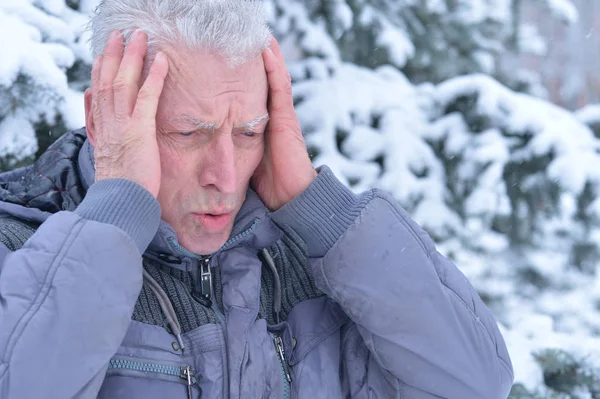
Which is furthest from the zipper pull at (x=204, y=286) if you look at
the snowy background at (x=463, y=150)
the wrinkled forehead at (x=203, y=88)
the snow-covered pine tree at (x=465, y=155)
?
the snow-covered pine tree at (x=465, y=155)

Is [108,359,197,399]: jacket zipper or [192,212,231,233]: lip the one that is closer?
[108,359,197,399]: jacket zipper

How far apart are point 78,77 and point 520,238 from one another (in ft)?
7.70

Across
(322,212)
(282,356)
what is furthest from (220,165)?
(282,356)

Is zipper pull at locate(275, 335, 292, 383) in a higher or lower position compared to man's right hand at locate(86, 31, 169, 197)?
lower

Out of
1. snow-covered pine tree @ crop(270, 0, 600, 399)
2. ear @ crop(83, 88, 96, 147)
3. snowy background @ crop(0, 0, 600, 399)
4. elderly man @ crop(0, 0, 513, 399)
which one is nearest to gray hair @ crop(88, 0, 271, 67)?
elderly man @ crop(0, 0, 513, 399)

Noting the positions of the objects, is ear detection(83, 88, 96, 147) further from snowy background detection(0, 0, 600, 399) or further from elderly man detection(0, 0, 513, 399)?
snowy background detection(0, 0, 600, 399)

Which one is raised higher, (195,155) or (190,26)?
(190,26)

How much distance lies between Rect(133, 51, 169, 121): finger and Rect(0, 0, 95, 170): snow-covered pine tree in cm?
85

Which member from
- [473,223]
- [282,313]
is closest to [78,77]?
[282,313]

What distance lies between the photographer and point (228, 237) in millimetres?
1963

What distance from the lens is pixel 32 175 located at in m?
2.04

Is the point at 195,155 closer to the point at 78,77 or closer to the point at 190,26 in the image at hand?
the point at 190,26

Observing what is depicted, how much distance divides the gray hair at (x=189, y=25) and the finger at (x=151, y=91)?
0.21 ft

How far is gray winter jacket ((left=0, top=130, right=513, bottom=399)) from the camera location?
1.54m
